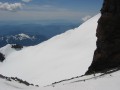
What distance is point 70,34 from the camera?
140250mm

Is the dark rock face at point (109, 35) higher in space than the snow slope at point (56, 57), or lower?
lower

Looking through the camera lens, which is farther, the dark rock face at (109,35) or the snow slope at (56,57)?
the snow slope at (56,57)

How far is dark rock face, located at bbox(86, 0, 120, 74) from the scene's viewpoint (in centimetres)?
3778

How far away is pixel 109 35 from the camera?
3872 cm

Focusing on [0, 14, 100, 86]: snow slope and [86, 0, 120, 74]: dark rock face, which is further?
[0, 14, 100, 86]: snow slope

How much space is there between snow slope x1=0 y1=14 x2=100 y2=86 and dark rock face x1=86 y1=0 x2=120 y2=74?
39.2m

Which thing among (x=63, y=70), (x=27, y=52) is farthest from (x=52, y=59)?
(x=27, y=52)

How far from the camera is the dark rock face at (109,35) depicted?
124 ft

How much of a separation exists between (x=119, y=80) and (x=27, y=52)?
4900 inches

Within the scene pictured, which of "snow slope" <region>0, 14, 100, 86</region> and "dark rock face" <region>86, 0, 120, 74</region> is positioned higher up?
"snow slope" <region>0, 14, 100, 86</region>

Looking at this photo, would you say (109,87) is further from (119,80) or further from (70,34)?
(70,34)

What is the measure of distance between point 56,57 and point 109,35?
74.7 m

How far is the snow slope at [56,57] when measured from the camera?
9059cm

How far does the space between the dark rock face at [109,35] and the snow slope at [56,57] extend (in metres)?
39.2
